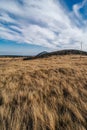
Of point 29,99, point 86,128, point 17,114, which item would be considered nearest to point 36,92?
point 29,99

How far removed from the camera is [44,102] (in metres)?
7.39

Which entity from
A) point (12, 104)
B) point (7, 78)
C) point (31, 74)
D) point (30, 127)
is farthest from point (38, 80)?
point (30, 127)

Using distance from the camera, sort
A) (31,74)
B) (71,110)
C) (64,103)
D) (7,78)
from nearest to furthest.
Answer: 1. (71,110)
2. (64,103)
3. (7,78)
4. (31,74)

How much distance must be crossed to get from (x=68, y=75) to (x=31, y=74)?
2782mm

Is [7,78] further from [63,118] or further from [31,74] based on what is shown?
[63,118]

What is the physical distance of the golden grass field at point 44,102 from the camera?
6.05 metres

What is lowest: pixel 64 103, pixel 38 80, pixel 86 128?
pixel 86 128

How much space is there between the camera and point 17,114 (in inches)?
259

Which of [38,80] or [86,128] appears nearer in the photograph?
[86,128]

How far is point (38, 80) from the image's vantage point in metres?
10.1

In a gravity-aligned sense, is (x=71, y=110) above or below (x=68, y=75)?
below

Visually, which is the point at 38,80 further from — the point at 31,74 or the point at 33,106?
the point at 33,106

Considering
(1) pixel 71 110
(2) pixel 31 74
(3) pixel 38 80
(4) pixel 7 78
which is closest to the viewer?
(1) pixel 71 110

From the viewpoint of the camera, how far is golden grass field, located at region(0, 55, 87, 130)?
605cm
